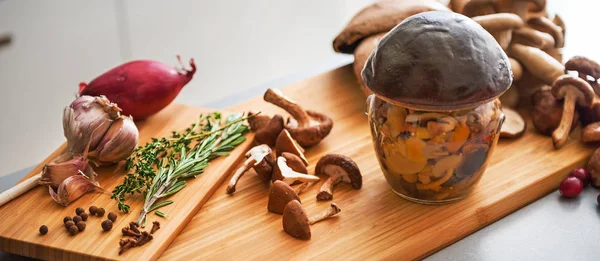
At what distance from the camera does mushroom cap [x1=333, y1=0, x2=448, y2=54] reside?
6.22 feet

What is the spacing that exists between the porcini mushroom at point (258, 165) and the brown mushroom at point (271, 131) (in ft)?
0.28

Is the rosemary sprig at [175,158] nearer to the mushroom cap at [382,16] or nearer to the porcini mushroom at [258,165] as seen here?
the porcini mushroom at [258,165]

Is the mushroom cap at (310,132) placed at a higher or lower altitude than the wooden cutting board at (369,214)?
higher

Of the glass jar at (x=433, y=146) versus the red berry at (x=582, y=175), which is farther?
the red berry at (x=582, y=175)

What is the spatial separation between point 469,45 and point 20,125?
6.12 feet

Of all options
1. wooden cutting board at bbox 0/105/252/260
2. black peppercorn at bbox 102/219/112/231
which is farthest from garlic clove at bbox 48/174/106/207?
black peppercorn at bbox 102/219/112/231

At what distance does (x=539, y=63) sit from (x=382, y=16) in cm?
38

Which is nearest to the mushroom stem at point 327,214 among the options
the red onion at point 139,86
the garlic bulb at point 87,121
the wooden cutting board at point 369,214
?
the wooden cutting board at point 369,214

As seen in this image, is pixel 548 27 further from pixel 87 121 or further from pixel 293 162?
pixel 87 121

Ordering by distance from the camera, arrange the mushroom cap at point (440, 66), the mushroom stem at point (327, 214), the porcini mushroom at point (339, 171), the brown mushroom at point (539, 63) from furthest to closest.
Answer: the brown mushroom at point (539, 63) < the porcini mushroom at point (339, 171) < the mushroom stem at point (327, 214) < the mushroom cap at point (440, 66)

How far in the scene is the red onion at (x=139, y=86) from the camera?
1.79m

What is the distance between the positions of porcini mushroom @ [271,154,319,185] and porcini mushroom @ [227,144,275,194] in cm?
2

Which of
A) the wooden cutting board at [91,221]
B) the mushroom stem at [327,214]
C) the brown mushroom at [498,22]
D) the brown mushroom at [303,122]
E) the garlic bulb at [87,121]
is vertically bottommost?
the wooden cutting board at [91,221]

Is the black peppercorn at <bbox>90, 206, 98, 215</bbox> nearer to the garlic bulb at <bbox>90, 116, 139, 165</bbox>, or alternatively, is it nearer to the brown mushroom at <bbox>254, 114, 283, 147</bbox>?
the garlic bulb at <bbox>90, 116, 139, 165</bbox>
